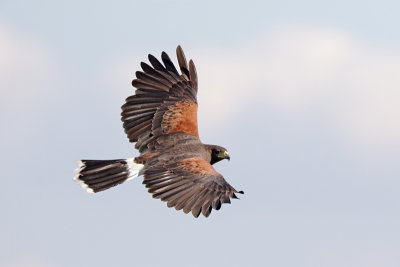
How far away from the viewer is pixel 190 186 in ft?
55.5

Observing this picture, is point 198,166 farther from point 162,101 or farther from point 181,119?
point 162,101

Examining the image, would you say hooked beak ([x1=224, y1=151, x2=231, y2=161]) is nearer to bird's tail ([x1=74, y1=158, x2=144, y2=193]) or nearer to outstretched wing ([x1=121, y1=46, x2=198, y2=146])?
outstretched wing ([x1=121, y1=46, x2=198, y2=146])

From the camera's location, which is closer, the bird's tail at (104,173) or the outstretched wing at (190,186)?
the outstretched wing at (190,186)

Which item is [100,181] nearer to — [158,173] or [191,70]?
[158,173]

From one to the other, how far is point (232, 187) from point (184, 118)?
137 inches

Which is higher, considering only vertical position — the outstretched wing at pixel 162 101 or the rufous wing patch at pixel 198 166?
the outstretched wing at pixel 162 101

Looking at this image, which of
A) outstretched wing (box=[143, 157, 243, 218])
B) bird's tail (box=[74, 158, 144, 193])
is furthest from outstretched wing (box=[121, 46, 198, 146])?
outstretched wing (box=[143, 157, 243, 218])

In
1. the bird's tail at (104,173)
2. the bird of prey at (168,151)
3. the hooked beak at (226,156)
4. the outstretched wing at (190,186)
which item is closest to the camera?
the outstretched wing at (190,186)

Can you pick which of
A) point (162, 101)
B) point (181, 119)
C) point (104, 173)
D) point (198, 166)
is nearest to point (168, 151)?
point (198, 166)

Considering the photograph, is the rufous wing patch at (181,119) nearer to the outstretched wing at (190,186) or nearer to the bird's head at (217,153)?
the bird's head at (217,153)

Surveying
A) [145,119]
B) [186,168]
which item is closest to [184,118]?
[145,119]

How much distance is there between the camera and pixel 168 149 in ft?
61.3

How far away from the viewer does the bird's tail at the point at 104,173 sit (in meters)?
18.1

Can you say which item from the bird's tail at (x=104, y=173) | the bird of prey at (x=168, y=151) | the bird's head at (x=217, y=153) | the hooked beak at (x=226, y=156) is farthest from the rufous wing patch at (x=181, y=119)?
the bird's tail at (x=104, y=173)
